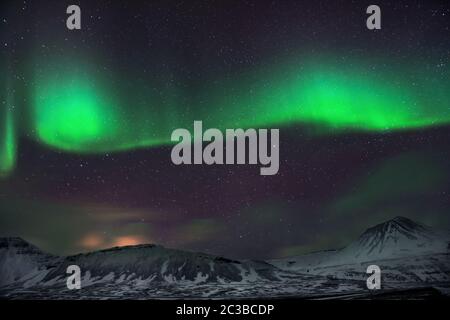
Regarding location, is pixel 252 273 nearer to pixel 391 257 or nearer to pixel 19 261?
pixel 391 257

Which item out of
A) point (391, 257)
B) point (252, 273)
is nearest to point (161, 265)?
point (252, 273)

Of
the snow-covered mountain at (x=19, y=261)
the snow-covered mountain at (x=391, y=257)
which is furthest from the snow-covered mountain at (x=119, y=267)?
the snow-covered mountain at (x=391, y=257)

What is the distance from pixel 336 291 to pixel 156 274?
14.3 ft

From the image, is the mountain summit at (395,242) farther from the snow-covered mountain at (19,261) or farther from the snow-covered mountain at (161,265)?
the snow-covered mountain at (19,261)

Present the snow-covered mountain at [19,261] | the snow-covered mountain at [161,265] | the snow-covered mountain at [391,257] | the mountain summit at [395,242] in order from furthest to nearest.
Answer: the snow-covered mountain at [19,261] < the snow-covered mountain at [161,265] < the mountain summit at [395,242] < the snow-covered mountain at [391,257]

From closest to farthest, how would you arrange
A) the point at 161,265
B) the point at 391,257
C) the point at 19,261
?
the point at 19,261, the point at 391,257, the point at 161,265

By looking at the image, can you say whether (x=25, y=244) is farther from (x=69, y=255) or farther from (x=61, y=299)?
(x=61, y=299)

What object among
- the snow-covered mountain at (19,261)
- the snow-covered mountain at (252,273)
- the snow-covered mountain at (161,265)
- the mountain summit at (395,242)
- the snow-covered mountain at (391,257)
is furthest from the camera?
the snow-covered mountain at (19,261)

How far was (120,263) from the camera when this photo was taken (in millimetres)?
14438

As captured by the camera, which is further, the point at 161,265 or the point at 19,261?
the point at 161,265

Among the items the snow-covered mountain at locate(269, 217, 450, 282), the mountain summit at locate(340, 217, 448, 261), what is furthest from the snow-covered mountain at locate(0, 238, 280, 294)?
the mountain summit at locate(340, 217, 448, 261)

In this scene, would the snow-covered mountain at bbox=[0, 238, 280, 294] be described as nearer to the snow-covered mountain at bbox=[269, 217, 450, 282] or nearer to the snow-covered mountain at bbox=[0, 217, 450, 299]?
the snow-covered mountain at bbox=[0, 217, 450, 299]
